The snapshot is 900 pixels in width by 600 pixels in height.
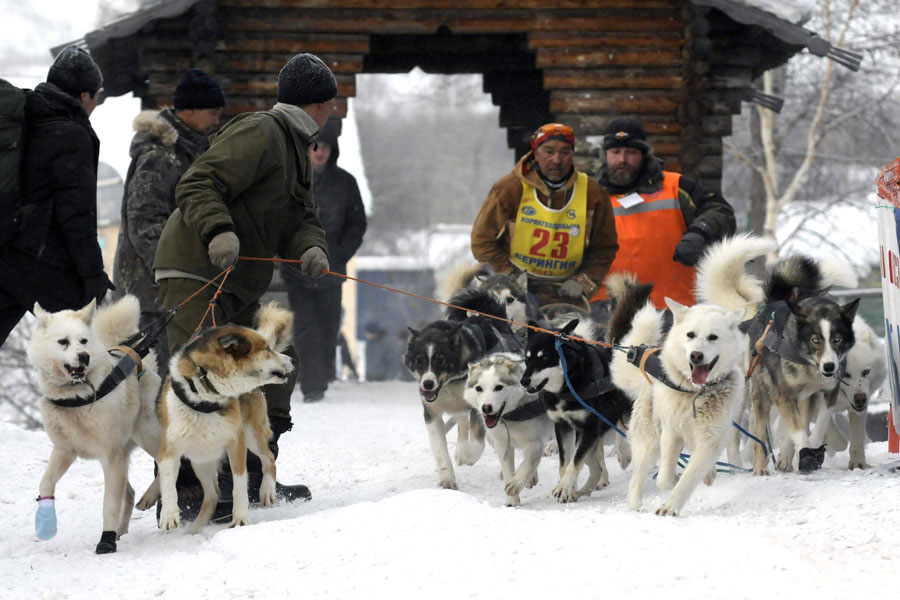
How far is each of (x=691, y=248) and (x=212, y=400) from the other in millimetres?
3337

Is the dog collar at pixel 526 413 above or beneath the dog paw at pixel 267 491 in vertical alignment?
above

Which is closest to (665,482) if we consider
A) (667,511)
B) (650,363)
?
(667,511)

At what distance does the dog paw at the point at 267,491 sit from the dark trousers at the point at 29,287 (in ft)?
3.68

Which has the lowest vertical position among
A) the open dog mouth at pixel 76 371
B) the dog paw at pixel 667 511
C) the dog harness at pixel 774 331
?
the dog paw at pixel 667 511

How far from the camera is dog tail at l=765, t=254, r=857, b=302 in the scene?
5.86m

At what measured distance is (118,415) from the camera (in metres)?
4.48

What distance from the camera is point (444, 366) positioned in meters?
5.77

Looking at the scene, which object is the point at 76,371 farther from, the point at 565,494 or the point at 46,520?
the point at 565,494

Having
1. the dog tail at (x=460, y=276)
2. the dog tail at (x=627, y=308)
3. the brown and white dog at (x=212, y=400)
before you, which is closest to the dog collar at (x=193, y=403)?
the brown and white dog at (x=212, y=400)

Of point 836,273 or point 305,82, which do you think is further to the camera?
point 836,273

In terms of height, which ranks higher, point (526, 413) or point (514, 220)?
point (514, 220)

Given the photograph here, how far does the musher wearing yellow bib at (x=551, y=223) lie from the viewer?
6.62 meters

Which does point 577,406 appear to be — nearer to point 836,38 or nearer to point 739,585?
point 739,585

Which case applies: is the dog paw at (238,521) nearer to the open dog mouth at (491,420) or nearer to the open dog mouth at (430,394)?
the open dog mouth at (491,420)
